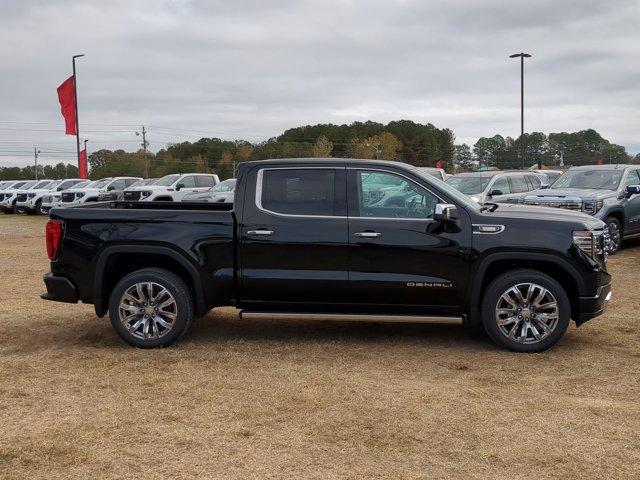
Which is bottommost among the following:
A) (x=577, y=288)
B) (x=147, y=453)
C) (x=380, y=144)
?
(x=147, y=453)

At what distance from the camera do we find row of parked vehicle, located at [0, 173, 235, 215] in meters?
24.1

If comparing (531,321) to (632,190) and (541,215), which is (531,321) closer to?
(541,215)

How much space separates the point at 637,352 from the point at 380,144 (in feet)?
230

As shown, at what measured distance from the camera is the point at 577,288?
6.34m

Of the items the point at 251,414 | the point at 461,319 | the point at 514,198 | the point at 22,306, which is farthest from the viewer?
the point at 514,198

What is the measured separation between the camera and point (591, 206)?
13086 millimetres

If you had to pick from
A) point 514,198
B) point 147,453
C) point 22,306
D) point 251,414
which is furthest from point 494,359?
point 514,198

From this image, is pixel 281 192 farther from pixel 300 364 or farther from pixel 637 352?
pixel 637 352

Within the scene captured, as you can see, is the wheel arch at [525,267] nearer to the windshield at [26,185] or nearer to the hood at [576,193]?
the hood at [576,193]

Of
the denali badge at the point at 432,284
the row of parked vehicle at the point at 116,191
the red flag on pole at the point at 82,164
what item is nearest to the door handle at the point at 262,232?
the denali badge at the point at 432,284

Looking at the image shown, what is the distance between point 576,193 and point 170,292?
379 inches

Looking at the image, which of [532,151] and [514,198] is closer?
[514,198]

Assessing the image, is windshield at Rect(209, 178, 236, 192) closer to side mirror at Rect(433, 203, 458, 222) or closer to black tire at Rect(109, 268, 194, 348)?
black tire at Rect(109, 268, 194, 348)

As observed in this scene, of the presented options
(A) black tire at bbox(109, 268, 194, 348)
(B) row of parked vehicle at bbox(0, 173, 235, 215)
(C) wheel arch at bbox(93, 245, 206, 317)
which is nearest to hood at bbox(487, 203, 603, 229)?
(C) wheel arch at bbox(93, 245, 206, 317)
